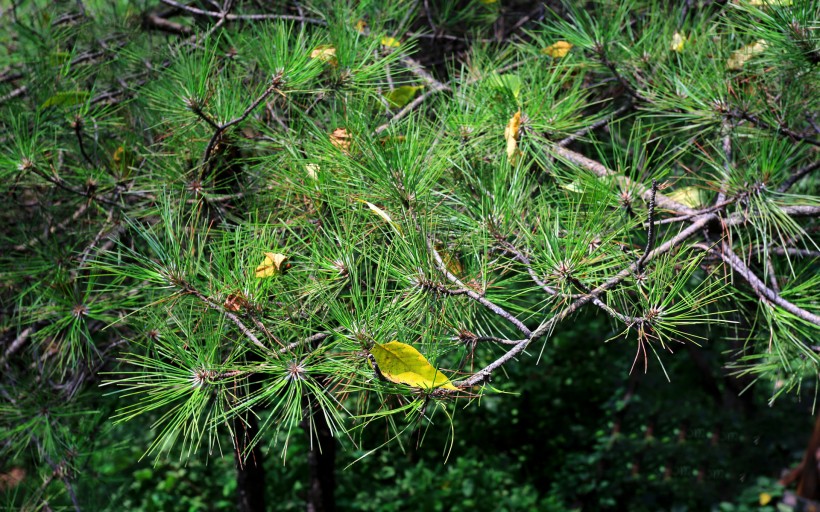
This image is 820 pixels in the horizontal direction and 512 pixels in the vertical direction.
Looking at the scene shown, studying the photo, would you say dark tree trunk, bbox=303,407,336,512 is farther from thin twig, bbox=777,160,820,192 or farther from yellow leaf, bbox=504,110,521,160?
thin twig, bbox=777,160,820,192

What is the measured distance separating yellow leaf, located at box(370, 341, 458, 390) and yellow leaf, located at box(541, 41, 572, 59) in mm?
869

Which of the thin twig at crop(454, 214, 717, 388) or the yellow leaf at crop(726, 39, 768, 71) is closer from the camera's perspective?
the thin twig at crop(454, 214, 717, 388)

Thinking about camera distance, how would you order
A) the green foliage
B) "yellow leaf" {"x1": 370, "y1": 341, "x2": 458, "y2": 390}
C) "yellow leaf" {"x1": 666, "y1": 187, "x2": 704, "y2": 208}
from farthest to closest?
"yellow leaf" {"x1": 666, "y1": 187, "x2": 704, "y2": 208} → the green foliage → "yellow leaf" {"x1": 370, "y1": 341, "x2": 458, "y2": 390}

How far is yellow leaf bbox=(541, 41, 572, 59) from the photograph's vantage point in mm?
1439

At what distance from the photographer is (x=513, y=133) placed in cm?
117

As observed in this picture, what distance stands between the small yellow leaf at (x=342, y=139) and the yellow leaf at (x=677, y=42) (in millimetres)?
675

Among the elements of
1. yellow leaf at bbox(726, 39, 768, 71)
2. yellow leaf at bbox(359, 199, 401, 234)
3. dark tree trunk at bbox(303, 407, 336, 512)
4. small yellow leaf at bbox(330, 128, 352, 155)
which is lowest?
dark tree trunk at bbox(303, 407, 336, 512)

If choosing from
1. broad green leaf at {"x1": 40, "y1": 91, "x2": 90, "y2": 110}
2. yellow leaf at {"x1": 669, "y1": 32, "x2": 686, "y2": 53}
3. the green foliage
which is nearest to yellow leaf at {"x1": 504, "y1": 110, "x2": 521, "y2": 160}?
the green foliage

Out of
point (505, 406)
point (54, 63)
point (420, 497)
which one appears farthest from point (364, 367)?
point (505, 406)

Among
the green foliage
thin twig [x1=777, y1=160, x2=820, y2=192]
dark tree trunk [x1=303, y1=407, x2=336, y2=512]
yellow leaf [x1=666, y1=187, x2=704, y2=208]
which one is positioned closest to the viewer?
the green foliage

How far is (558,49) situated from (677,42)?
0.74 ft

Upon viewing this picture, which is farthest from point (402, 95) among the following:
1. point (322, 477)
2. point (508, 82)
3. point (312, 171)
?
point (322, 477)

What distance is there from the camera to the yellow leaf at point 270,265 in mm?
949

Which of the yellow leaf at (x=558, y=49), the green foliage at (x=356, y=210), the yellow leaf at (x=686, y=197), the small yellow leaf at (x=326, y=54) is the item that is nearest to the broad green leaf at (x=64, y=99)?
the green foliage at (x=356, y=210)
